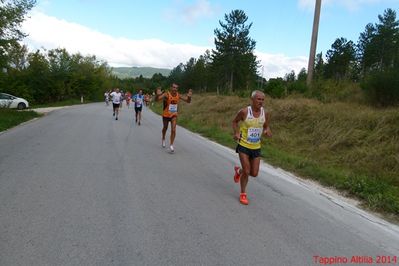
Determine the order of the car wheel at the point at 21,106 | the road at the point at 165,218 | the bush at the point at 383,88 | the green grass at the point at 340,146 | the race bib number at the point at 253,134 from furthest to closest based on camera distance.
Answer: the car wheel at the point at 21,106 < the bush at the point at 383,88 < the green grass at the point at 340,146 < the race bib number at the point at 253,134 < the road at the point at 165,218

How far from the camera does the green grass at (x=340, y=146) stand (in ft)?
23.3

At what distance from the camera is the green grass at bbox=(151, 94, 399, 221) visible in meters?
7.09

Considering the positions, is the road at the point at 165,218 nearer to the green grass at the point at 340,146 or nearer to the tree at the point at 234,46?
the green grass at the point at 340,146

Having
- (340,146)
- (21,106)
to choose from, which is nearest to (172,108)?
(340,146)

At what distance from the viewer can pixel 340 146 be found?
36.5 feet

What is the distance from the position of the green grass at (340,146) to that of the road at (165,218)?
2.36 feet

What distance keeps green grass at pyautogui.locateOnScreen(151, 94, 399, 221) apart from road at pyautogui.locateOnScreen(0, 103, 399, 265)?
0.72 m

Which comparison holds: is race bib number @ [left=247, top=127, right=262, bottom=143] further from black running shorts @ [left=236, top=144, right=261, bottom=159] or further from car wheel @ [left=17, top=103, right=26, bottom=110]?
car wheel @ [left=17, top=103, right=26, bottom=110]

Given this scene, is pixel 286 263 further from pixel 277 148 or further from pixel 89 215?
pixel 277 148

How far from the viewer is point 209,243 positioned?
411cm

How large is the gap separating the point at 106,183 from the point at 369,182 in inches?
200

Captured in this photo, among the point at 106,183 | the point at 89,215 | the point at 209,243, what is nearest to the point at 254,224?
the point at 209,243

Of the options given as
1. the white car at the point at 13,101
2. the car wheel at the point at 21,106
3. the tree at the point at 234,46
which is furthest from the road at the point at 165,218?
the tree at the point at 234,46

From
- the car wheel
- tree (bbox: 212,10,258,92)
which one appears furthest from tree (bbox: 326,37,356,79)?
the car wheel
